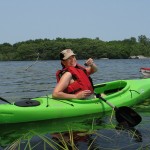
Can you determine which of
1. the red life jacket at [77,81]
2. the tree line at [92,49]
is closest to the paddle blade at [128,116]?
the red life jacket at [77,81]

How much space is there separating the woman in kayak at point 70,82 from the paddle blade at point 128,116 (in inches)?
A: 29.6

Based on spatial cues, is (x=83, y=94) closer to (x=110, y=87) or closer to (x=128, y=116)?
(x=128, y=116)

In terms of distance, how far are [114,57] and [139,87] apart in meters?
73.6

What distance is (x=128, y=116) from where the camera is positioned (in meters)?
6.06

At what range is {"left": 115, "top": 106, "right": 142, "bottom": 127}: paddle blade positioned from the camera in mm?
5937

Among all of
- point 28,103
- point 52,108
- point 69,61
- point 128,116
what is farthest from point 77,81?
point 128,116

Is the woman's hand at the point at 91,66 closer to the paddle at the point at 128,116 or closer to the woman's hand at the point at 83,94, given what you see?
the woman's hand at the point at 83,94

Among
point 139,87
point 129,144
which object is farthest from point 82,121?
point 139,87

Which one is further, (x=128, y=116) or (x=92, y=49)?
(x=92, y=49)

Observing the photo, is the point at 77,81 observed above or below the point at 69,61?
below

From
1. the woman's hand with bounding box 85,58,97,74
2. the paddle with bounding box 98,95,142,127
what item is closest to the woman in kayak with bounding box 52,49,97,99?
the woman's hand with bounding box 85,58,97,74

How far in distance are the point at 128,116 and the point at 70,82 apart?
4.27 feet

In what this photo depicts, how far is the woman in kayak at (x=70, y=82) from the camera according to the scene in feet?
21.1

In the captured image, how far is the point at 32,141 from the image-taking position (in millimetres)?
4988
